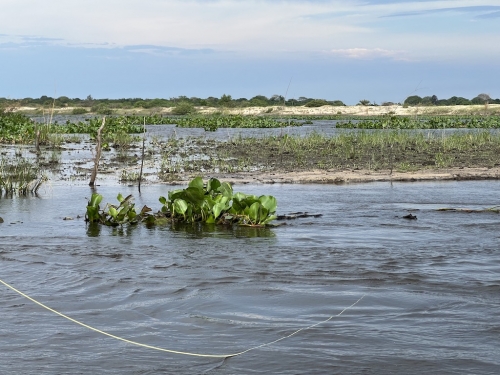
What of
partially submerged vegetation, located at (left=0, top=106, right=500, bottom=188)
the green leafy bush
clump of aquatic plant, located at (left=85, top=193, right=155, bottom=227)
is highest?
the green leafy bush

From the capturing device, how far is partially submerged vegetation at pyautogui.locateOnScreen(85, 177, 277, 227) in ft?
34.0

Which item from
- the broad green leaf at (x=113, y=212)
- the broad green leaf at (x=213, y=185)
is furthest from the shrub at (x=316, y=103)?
the broad green leaf at (x=113, y=212)

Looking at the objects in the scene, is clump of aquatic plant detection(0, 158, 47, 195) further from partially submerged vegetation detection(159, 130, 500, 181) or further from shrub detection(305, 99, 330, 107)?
shrub detection(305, 99, 330, 107)

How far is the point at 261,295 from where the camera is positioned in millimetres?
6734

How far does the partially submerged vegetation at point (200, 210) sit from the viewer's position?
10.4 meters

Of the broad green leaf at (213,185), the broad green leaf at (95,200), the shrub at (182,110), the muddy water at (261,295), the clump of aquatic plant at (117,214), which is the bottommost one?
the muddy water at (261,295)

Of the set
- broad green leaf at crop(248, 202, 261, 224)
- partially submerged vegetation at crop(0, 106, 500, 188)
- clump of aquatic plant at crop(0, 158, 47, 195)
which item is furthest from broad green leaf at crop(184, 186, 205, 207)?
partially submerged vegetation at crop(0, 106, 500, 188)

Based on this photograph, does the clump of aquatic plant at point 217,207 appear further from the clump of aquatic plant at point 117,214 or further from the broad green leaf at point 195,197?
the clump of aquatic plant at point 117,214

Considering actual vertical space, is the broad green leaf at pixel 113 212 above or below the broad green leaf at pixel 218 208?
below

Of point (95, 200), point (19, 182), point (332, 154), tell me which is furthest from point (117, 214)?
point (332, 154)

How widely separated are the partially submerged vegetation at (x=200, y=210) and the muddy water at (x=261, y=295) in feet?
1.00

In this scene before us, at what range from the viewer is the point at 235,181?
1595cm

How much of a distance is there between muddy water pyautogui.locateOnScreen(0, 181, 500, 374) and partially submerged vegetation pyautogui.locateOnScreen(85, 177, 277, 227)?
0.30 meters

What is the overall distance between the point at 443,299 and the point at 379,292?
1.90 ft
